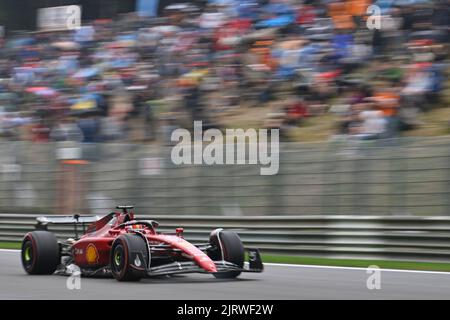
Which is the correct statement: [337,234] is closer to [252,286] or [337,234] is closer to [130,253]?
[252,286]

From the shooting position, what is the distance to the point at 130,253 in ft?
29.1

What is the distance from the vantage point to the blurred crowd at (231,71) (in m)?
13.6

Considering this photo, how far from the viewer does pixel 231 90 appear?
15961 mm

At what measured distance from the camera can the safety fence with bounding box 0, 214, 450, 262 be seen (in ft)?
38.2

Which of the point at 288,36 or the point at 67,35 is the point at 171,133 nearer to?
the point at 288,36

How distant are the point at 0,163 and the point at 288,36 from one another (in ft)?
20.2

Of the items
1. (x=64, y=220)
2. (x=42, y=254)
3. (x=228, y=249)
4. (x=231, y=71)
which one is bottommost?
(x=42, y=254)

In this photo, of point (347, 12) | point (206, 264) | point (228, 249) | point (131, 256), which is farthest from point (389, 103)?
point (131, 256)

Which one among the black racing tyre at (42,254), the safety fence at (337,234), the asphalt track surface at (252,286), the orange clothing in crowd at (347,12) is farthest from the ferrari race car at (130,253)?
the orange clothing in crowd at (347,12)

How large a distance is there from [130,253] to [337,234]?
444 cm

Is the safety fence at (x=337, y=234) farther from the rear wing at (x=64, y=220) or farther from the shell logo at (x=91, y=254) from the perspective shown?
the shell logo at (x=91, y=254)

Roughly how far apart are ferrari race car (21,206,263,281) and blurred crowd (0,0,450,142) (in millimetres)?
4140

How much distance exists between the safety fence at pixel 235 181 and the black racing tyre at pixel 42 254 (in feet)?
13.1
